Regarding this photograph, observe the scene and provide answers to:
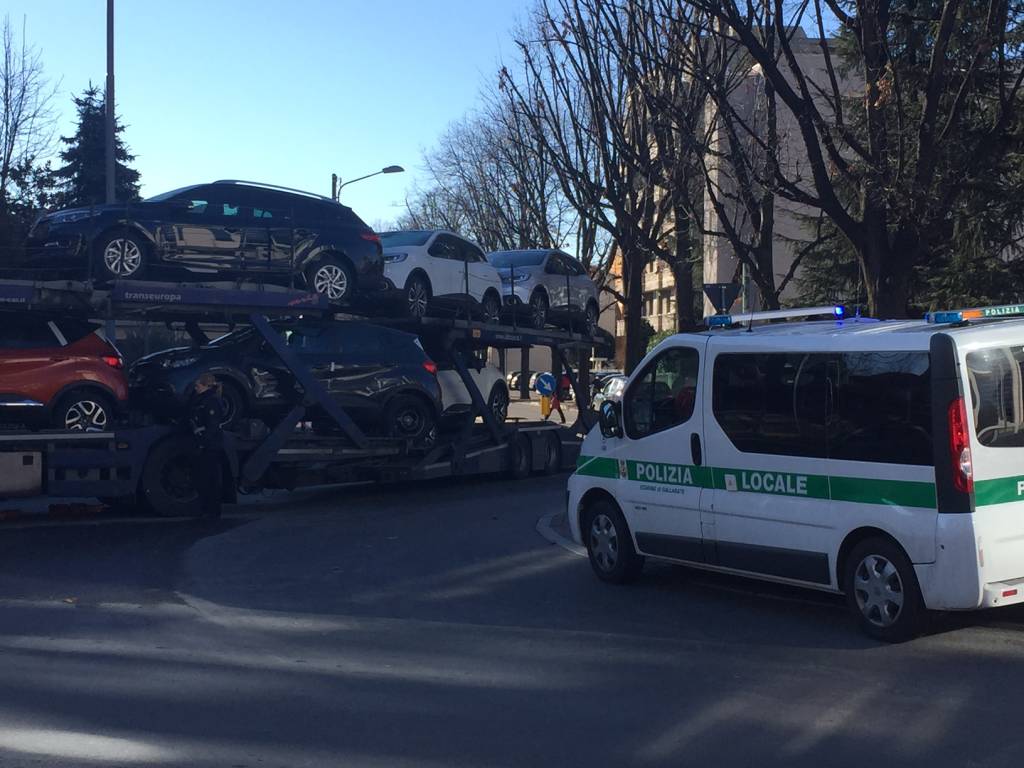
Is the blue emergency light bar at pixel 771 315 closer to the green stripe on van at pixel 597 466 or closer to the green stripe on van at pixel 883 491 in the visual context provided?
the green stripe on van at pixel 597 466

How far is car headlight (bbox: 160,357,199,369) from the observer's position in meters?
14.7

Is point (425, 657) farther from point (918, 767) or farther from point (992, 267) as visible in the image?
point (992, 267)

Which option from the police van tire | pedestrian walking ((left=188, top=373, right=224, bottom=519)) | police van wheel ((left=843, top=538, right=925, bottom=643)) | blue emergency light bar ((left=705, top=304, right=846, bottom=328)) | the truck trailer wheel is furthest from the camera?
the police van tire

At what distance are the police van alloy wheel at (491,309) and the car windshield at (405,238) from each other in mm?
1759

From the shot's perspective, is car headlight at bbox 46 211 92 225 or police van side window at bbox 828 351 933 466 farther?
car headlight at bbox 46 211 92 225

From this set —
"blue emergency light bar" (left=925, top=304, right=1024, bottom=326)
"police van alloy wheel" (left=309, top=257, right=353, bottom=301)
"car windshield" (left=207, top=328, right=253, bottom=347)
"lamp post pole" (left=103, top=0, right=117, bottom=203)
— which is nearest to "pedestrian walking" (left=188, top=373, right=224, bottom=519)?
"car windshield" (left=207, top=328, right=253, bottom=347)

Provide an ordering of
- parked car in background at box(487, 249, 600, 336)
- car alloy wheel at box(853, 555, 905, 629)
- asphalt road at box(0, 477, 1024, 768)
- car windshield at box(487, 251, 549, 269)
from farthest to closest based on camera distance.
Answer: car windshield at box(487, 251, 549, 269)
parked car in background at box(487, 249, 600, 336)
car alloy wheel at box(853, 555, 905, 629)
asphalt road at box(0, 477, 1024, 768)

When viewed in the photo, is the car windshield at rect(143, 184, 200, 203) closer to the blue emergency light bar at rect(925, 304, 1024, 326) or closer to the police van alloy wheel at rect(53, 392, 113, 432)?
the police van alloy wheel at rect(53, 392, 113, 432)

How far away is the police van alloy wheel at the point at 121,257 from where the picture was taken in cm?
1360

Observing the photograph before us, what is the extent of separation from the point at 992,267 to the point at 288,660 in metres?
21.2

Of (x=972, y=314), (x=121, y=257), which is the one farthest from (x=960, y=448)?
(x=121, y=257)

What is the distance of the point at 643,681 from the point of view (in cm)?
688

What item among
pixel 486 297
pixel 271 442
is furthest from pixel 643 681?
pixel 486 297

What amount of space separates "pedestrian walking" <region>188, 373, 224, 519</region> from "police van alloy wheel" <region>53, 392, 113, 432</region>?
96 cm
